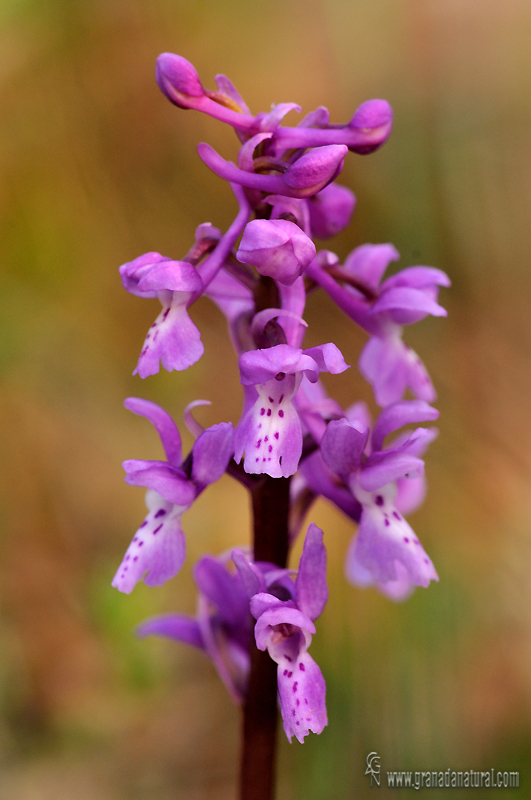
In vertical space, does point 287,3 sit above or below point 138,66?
above

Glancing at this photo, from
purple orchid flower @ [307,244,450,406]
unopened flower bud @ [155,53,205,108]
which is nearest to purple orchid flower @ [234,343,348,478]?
purple orchid flower @ [307,244,450,406]

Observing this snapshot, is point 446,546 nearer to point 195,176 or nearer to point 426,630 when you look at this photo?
point 426,630

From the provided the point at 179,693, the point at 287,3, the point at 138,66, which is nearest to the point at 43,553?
the point at 179,693

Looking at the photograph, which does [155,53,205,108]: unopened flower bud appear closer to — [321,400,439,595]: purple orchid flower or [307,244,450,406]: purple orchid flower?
[307,244,450,406]: purple orchid flower

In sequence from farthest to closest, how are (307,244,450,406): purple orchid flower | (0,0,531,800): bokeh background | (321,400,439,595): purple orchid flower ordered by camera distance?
(0,0,531,800): bokeh background → (307,244,450,406): purple orchid flower → (321,400,439,595): purple orchid flower

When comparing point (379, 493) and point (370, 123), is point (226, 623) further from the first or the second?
point (370, 123)

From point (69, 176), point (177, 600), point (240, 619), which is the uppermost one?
point (69, 176)

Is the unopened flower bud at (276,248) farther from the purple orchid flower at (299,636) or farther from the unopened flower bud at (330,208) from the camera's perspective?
the purple orchid flower at (299,636)
